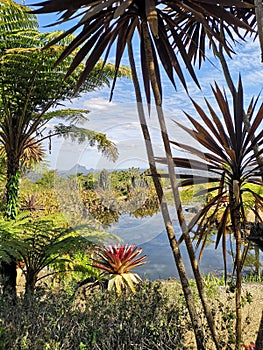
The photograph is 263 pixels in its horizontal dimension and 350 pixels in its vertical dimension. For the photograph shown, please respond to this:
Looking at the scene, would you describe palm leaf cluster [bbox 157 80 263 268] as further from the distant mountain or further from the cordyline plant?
the distant mountain

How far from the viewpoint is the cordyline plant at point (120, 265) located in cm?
396

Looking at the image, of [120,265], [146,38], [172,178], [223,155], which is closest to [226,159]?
[223,155]

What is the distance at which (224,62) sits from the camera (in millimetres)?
2844

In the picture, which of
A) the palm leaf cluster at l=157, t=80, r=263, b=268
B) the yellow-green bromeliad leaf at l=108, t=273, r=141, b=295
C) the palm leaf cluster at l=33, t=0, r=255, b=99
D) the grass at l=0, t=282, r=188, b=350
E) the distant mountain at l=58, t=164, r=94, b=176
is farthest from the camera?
the distant mountain at l=58, t=164, r=94, b=176

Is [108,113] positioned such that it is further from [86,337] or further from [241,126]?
[86,337]

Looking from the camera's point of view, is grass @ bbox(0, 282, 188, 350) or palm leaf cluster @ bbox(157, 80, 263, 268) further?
palm leaf cluster @ bbox(157, 80, 263, 268)

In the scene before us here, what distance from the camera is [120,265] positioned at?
4.02 meters

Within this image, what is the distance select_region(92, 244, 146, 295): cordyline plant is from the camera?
396 cm

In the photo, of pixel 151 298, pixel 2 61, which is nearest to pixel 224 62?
pixel 151 298

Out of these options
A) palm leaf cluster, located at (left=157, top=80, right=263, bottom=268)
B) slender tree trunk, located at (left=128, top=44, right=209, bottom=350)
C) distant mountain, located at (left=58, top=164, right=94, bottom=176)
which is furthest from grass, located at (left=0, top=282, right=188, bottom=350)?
distant mountain, located at (left=58, top=164, right=94, bottom=176)

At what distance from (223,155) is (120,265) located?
2124 millimetres

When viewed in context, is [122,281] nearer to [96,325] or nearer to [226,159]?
[96,325]

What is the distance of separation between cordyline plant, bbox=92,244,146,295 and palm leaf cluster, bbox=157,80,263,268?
68.8 inches

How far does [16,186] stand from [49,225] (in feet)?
2.18
